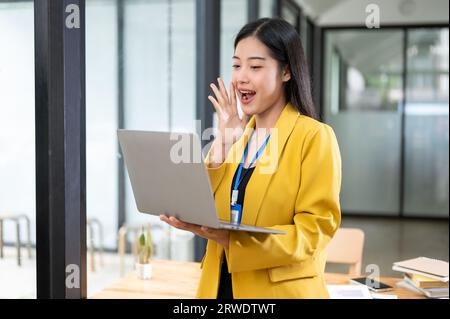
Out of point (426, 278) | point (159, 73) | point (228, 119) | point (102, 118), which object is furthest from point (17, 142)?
point (159, 73)

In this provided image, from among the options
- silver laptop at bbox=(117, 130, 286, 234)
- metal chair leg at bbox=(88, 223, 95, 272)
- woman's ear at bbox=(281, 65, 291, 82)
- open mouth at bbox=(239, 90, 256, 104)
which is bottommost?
metal chair leg at bbox=(88, 223, 95, 272)

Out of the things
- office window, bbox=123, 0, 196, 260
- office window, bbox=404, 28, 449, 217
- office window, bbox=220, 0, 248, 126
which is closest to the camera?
office window, bbox=123, 0, 196, 260

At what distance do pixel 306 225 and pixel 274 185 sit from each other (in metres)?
0.12

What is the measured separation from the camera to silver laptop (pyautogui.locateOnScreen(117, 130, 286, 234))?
1240 millimetres

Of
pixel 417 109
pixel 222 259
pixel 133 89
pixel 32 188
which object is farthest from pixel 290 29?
pixel 417 109

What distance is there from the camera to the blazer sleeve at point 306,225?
1348mm

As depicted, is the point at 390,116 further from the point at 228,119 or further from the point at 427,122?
the point at 228,119

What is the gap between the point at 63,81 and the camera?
1.69 m

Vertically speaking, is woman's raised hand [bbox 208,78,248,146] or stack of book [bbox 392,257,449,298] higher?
woman's raised hand [bbox 208,78,248,146]

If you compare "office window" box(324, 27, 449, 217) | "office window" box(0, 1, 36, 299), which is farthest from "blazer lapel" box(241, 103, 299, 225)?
"office window" box(324, 27, 449, 217)

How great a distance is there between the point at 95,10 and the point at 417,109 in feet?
15.9

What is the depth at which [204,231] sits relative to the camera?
4.39 feet

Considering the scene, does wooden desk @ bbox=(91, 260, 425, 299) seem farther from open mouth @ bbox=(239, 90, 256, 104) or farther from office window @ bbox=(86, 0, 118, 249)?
open mouth @ bbox=(239, 90, 256, 104)

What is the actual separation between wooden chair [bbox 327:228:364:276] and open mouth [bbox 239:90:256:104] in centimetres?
165
